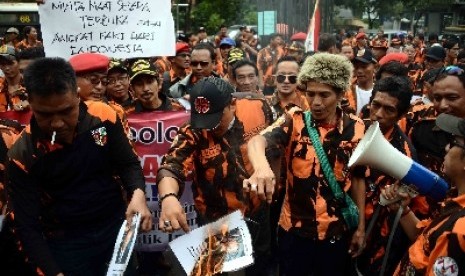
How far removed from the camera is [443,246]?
2516 millimetres

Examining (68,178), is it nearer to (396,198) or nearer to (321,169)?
(321,169)

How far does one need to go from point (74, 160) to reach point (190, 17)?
28.4 meters

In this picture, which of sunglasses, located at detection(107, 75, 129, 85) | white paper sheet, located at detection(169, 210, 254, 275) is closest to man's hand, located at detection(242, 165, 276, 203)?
white paper sheet, located at detection(169, 210, 254, 275)

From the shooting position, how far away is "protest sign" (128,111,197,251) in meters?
4.55

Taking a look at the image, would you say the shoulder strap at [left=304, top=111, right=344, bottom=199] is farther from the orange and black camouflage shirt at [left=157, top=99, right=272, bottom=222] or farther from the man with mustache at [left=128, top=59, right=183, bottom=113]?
the man with mustache at [left=128, top=59, right=183, bottom=113]

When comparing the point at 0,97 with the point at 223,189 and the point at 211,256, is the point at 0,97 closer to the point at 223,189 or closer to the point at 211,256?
the point at 223,189

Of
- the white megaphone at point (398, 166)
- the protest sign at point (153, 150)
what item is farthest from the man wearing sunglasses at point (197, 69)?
the white megaphone at point (398, 166)

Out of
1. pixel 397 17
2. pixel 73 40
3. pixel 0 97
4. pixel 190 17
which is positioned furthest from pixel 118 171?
pixel 397 17

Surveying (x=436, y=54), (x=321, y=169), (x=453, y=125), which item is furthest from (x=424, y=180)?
(x=436, y=54)

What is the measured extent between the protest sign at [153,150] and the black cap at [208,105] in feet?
3.48

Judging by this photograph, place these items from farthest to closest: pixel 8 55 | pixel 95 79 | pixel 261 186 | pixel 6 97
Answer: pixel 8 55 → pixel 6 97 → pixel 95 79 → pixel 261 186

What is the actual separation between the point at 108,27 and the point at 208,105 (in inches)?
62.4

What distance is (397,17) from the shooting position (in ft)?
203

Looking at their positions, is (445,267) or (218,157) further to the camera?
(218,157)
